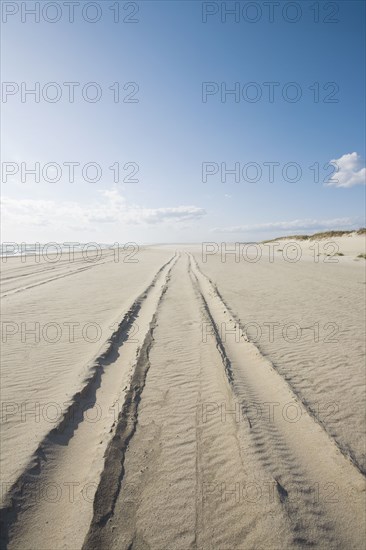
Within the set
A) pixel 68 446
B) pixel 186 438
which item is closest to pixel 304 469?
pixel 186 438

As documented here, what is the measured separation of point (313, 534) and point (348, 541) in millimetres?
315

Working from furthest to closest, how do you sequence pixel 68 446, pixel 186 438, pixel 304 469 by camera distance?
pixel 186 438 → pixel 68 446 → pixel 304 469

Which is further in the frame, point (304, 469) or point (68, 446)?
point (68, 446)

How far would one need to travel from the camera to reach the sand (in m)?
2.87

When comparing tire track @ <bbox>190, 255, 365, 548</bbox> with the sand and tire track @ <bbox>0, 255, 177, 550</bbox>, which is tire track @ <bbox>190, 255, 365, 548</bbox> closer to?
the sand

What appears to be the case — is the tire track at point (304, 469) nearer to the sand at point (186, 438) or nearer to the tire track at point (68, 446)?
the sand at point (186, 438)

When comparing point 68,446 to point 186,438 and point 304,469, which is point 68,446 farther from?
point 304,469

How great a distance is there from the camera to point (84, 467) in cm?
354

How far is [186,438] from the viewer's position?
161 inches

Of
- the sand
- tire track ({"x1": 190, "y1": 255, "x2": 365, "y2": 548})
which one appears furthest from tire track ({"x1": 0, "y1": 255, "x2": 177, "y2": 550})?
tire track ({"x1": 190, "y1": 255, "x2": 365, "y2": 548})

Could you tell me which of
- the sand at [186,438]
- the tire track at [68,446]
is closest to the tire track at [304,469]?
the sand at [186,438]

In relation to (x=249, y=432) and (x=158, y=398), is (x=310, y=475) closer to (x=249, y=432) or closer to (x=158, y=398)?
(x=249, y=432)

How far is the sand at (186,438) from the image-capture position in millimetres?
2871

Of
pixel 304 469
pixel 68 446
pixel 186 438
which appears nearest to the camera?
pixel 304 469
